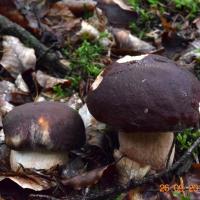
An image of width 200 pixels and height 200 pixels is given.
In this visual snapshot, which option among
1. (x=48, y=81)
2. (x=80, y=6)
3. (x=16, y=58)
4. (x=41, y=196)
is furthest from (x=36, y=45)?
(x=41, y=196)

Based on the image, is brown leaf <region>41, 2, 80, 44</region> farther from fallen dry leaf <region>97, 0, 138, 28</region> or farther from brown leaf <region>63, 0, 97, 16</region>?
fallen dry leaf <region>97, 0, 138, 28</region>

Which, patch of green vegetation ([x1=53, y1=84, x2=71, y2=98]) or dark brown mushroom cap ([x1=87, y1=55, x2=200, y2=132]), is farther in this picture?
patch of green vegetation ([x1=53, y1=84, x2=71, y2=98])

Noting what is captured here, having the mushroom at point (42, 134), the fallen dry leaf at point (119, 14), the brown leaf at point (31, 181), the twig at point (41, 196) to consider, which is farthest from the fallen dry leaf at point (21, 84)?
the fallen dry leaf at point (119, 14)

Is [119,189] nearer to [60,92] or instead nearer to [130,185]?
[130,185]

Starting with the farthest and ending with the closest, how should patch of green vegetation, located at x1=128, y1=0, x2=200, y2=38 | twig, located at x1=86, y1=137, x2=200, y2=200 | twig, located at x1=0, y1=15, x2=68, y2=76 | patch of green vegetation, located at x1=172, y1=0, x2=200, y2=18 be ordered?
patch of green vegetation, located at x1=172, y1=0, x2=200, y2=18
patch of green vegetation, located at x1=128, y1=0, x2=200, y2=38
twig, located at x1=0, y1=15, x2=68, y2=76
twig, located at x1=86, y1=137, x2=200, y2=200

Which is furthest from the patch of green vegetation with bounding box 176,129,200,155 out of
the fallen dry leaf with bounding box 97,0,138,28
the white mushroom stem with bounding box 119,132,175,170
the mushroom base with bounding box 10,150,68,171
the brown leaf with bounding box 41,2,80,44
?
the fallen dry leaf with bounding box 97,0,138,28

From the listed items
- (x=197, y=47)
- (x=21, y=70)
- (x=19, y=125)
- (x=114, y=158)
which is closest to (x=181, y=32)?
(x=197, y=47)

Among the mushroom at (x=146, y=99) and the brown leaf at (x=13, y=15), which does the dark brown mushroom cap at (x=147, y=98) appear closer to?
the mushroom at (x=146, y=99)
